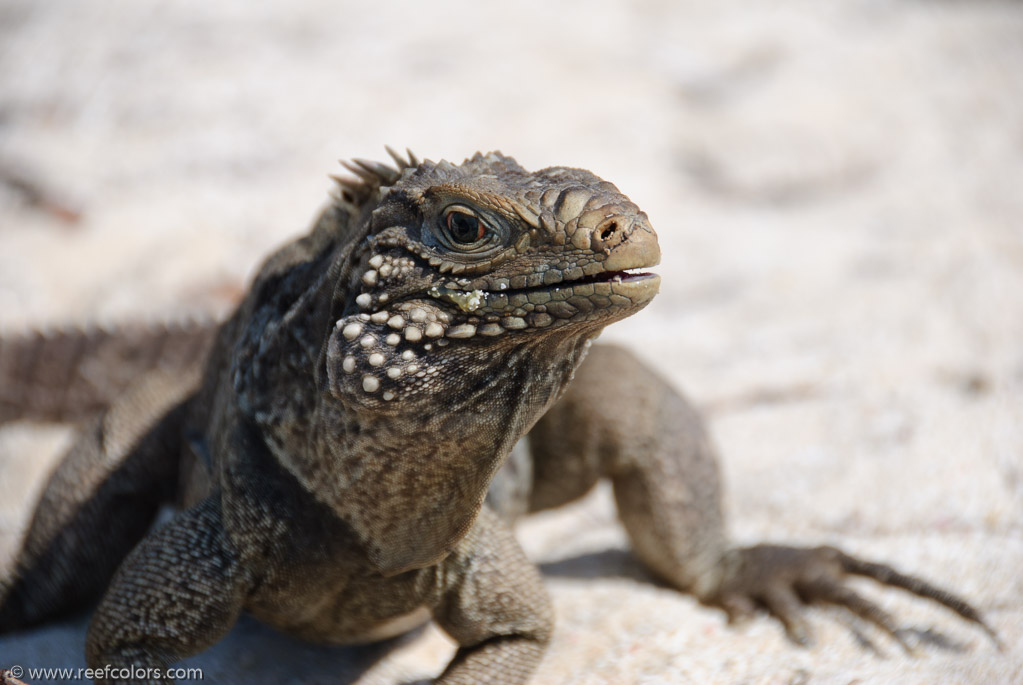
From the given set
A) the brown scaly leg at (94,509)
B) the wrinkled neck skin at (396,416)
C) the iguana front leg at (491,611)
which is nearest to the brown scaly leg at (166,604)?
the wrinkled neck skin at (396,416)

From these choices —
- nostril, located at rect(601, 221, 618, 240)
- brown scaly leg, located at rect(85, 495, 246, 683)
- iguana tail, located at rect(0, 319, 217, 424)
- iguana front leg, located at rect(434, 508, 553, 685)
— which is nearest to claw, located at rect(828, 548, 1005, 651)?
iguana front leg, located at rect(434, 508, 553, 685)

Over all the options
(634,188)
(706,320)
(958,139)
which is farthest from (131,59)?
(958,139)

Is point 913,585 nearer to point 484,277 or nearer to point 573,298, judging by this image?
point 573,298

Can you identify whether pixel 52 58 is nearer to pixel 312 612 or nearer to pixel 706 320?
pixel 706 320

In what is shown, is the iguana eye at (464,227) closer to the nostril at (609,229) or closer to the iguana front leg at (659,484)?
the nostril at (609,229)

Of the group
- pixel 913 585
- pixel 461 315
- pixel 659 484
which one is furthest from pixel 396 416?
pixel 913 585

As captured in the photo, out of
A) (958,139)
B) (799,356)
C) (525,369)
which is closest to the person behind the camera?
(525,369)
